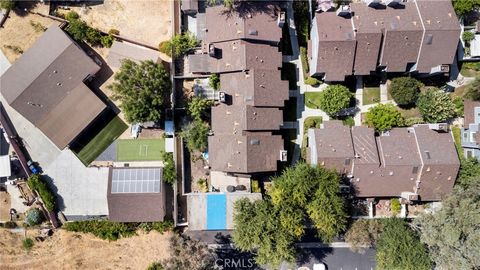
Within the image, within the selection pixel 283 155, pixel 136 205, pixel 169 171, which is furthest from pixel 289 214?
pixel 136 205

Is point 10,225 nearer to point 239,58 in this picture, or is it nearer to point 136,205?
point 136,205

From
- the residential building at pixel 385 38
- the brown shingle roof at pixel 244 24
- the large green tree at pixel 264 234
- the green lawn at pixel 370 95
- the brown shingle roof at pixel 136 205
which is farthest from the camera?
the green lawn at pixel 370 95

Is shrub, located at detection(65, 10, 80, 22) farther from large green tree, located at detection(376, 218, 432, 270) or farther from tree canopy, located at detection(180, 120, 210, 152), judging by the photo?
large green tree, located at detection(376, 218, 432, 270)

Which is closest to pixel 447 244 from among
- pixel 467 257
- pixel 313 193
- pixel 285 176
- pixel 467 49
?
pixel 467 257

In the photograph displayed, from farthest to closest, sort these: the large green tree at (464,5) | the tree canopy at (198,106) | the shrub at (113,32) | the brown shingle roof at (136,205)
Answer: the shrub at (113,32) → the brown shingle roof at (136,205) → the large green tree at (464,5) → the tree canopy at (198,106)

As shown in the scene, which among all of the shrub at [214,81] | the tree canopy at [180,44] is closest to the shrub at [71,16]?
the tree canopy at [180,44]

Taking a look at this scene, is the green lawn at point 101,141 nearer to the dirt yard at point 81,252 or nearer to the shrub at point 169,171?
the shrub at point 169,171

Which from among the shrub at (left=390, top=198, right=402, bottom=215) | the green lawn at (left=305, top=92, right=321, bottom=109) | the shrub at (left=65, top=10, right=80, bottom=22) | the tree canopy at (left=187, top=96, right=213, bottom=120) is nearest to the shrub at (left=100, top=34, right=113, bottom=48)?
the shrub at (left=65, top=10, right=80, bottom=22)

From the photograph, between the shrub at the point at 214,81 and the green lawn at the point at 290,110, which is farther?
the green lawn at the point at 290,110
